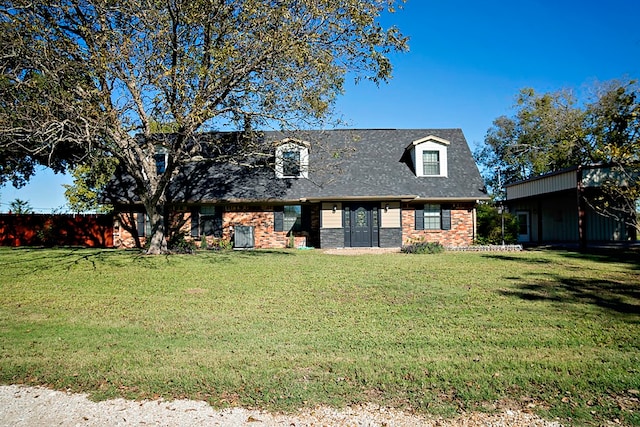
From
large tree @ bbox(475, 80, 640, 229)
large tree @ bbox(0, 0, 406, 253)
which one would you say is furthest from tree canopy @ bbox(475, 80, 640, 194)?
large tree @ bbox(0, 0, 406, 253)

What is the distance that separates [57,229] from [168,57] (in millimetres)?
14494

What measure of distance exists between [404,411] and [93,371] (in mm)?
3312

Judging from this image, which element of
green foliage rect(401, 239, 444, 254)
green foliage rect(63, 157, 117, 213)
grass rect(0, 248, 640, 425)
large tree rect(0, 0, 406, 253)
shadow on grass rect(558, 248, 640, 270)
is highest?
large tree rect(0, 0, 406, 253)

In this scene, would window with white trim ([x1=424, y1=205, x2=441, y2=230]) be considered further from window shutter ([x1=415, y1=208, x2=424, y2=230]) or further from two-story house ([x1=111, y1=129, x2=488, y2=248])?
window shutter ([x1=415, y1=208, x2=424, y2=230])

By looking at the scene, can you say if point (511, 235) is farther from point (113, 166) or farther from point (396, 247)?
point (113, 166)

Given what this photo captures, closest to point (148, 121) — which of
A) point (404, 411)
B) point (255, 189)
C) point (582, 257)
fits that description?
point (255, 189)

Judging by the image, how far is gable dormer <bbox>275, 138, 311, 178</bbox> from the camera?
1772cm

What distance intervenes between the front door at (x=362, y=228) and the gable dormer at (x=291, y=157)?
9.98 feet

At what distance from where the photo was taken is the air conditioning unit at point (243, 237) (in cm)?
2105

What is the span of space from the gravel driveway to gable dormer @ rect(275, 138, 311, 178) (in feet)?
44.3

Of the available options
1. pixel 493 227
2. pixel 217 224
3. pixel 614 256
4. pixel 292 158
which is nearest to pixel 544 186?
pixel 493 227

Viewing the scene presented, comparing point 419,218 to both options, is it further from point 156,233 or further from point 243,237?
point 156,233

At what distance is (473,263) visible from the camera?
14133 mm

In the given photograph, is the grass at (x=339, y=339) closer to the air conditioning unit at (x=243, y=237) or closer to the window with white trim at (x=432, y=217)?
the air conditioning unit at (x=243, y=237)
